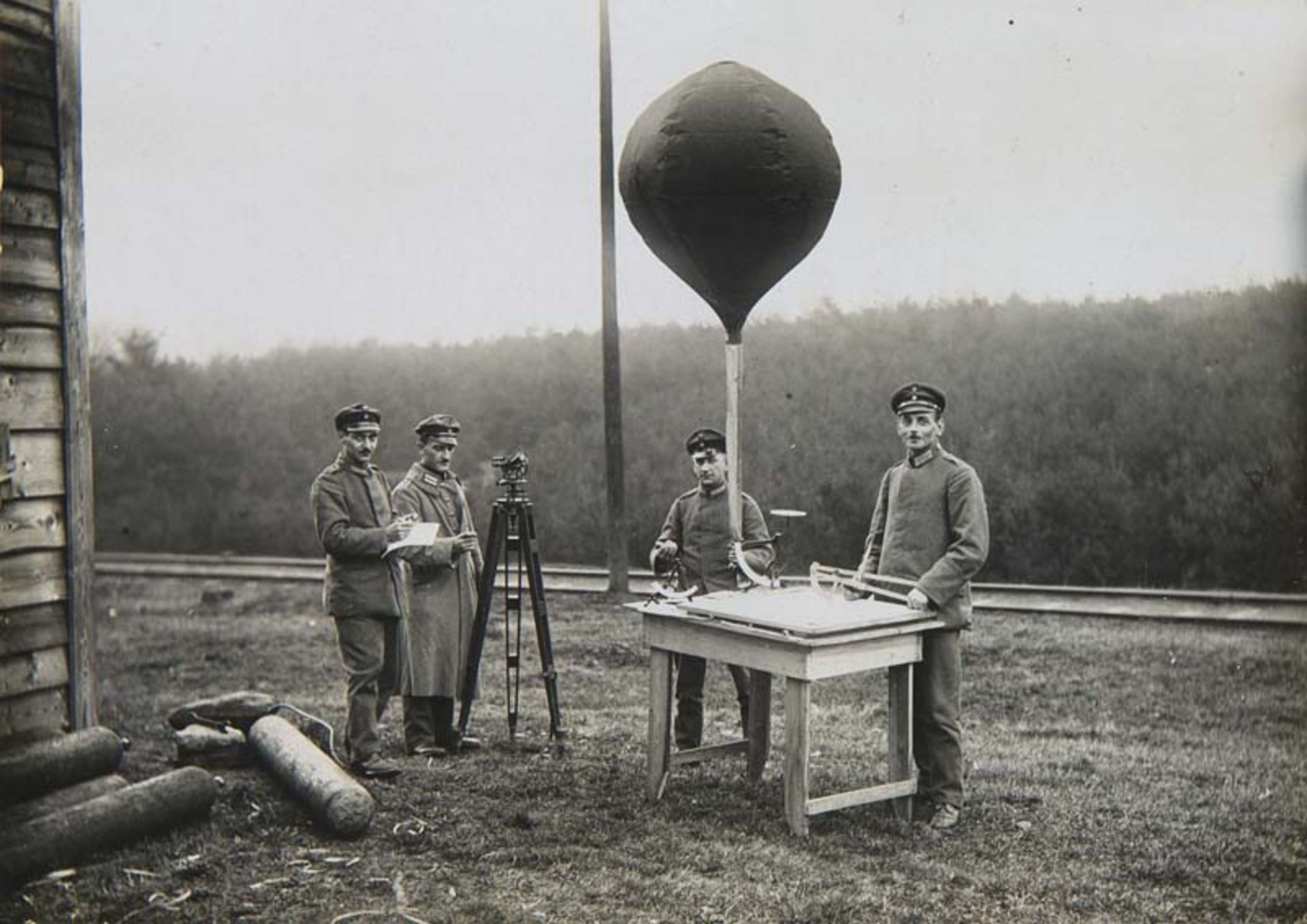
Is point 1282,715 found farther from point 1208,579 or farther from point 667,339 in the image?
point 667,339

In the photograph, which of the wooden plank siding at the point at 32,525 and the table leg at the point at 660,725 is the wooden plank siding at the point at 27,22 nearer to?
the wooden plank siding at the point at 32,525

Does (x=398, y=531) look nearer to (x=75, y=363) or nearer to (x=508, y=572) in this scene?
(x=508, y=572)

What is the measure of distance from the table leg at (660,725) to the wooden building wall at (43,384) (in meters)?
2.54

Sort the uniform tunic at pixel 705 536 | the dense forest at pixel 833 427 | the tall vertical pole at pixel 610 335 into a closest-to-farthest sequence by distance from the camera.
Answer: the uniform tunic at pixel 705 536 → the tall vertical pole at pixel 610 335 → the dense forest at pixel 833 427

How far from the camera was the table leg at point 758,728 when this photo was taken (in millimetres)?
5969

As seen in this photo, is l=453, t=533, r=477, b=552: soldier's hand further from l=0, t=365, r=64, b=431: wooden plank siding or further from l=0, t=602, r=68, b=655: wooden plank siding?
l=0, t=365, r=64, b=431: wooden plank siding

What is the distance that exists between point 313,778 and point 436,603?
139 centimetres

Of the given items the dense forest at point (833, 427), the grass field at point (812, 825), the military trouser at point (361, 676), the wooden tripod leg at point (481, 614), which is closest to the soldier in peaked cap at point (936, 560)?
the grass field at point (812, 825)

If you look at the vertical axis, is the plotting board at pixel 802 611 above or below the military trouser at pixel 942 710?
above

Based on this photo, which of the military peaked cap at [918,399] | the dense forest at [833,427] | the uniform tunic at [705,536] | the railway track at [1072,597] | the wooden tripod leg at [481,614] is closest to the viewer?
the military peaked cap at [918,399]

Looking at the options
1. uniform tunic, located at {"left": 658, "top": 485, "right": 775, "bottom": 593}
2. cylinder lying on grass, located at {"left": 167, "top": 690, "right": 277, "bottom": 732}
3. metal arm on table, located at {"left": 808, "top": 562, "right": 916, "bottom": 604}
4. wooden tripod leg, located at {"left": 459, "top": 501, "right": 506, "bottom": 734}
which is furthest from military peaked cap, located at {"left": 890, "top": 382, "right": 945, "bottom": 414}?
cylinder lying on grass, located at {"left": 167, "top": 690, "right": 277, "bottom": 732}

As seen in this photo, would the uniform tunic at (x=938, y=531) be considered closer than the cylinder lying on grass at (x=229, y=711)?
Yes

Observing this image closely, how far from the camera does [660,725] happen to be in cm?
573

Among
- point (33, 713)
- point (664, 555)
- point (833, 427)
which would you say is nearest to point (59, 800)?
point (33, 713)
